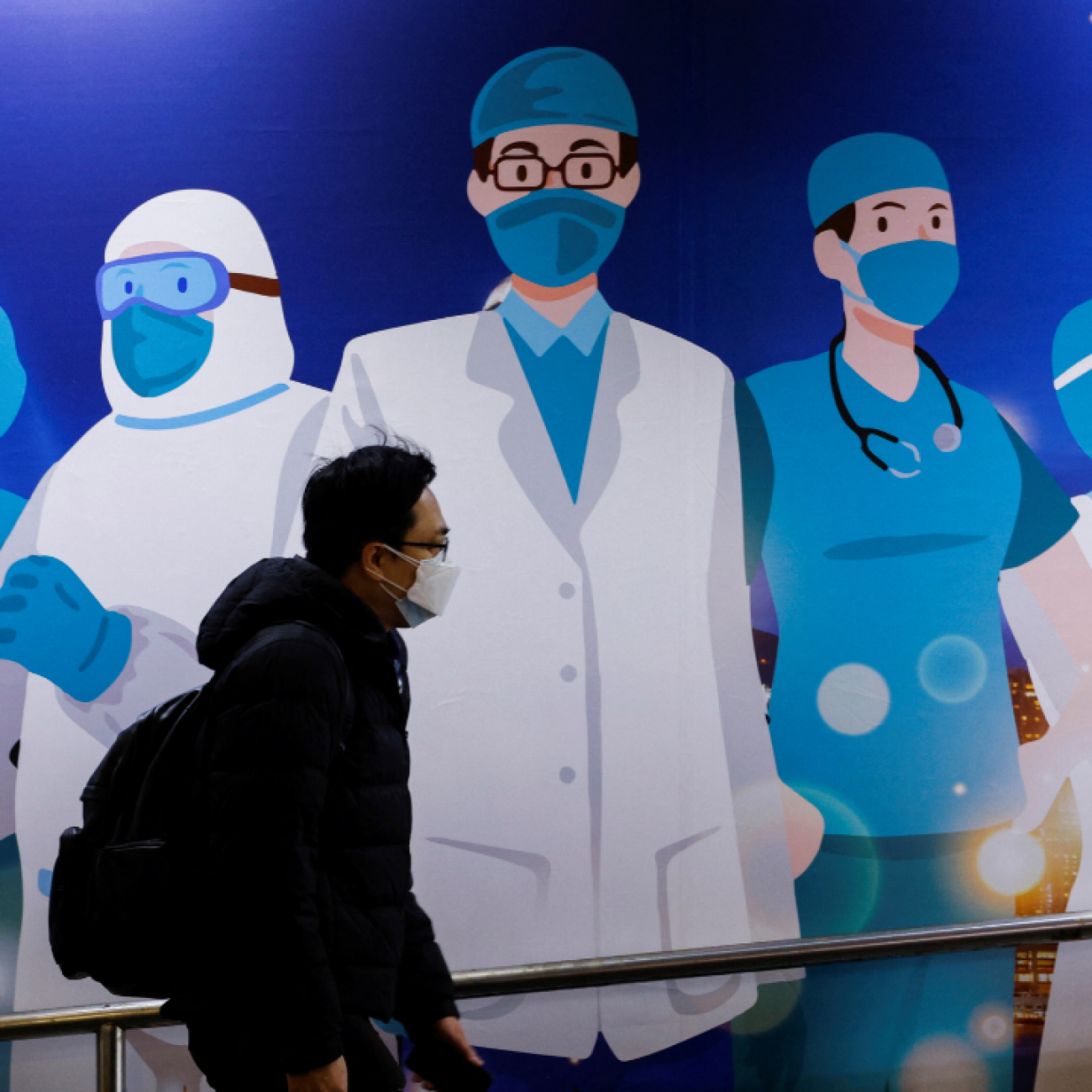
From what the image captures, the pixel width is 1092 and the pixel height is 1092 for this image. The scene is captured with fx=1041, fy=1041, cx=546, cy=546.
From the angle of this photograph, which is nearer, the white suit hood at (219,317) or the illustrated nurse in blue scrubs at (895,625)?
the white suit hood at (219,317)

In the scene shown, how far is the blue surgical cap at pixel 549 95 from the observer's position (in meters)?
2.53

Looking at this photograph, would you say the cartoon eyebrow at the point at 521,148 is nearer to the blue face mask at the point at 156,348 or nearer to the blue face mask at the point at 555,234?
the blue face mask at the point at 555,234

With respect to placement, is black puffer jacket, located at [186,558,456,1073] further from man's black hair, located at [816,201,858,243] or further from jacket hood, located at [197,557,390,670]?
man's black hair, located at [816,201,858,243]

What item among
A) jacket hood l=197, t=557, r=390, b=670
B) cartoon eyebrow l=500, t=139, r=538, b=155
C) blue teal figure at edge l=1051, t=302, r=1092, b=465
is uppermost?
cartoon eyebrow l=500, t=139, r=538, b=155

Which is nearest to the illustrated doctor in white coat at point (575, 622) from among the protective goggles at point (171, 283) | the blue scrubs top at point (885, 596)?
the blue scrubs top at point (885, 596)

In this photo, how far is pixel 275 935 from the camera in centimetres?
132

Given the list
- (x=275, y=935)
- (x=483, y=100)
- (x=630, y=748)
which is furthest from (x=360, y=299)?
(x=275, y=935)

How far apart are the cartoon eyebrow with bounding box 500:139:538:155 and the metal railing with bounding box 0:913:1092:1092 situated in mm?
1901

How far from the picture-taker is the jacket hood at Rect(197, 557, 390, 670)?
4.87ft

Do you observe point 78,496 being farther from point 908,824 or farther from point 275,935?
point 908,824

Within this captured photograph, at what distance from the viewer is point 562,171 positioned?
2547 millimetres

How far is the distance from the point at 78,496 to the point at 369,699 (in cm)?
122

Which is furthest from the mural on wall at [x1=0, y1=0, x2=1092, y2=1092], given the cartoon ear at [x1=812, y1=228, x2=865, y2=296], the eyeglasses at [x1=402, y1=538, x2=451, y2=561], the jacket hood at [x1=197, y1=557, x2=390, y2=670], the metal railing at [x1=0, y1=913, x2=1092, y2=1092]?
A: the jacket hood at [x1=197, y1=557, x2=390, y2=670]

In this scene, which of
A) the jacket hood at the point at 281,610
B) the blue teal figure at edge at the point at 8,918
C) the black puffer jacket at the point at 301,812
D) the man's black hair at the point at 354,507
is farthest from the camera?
the blue teal figure at edge at the point at 8,918
